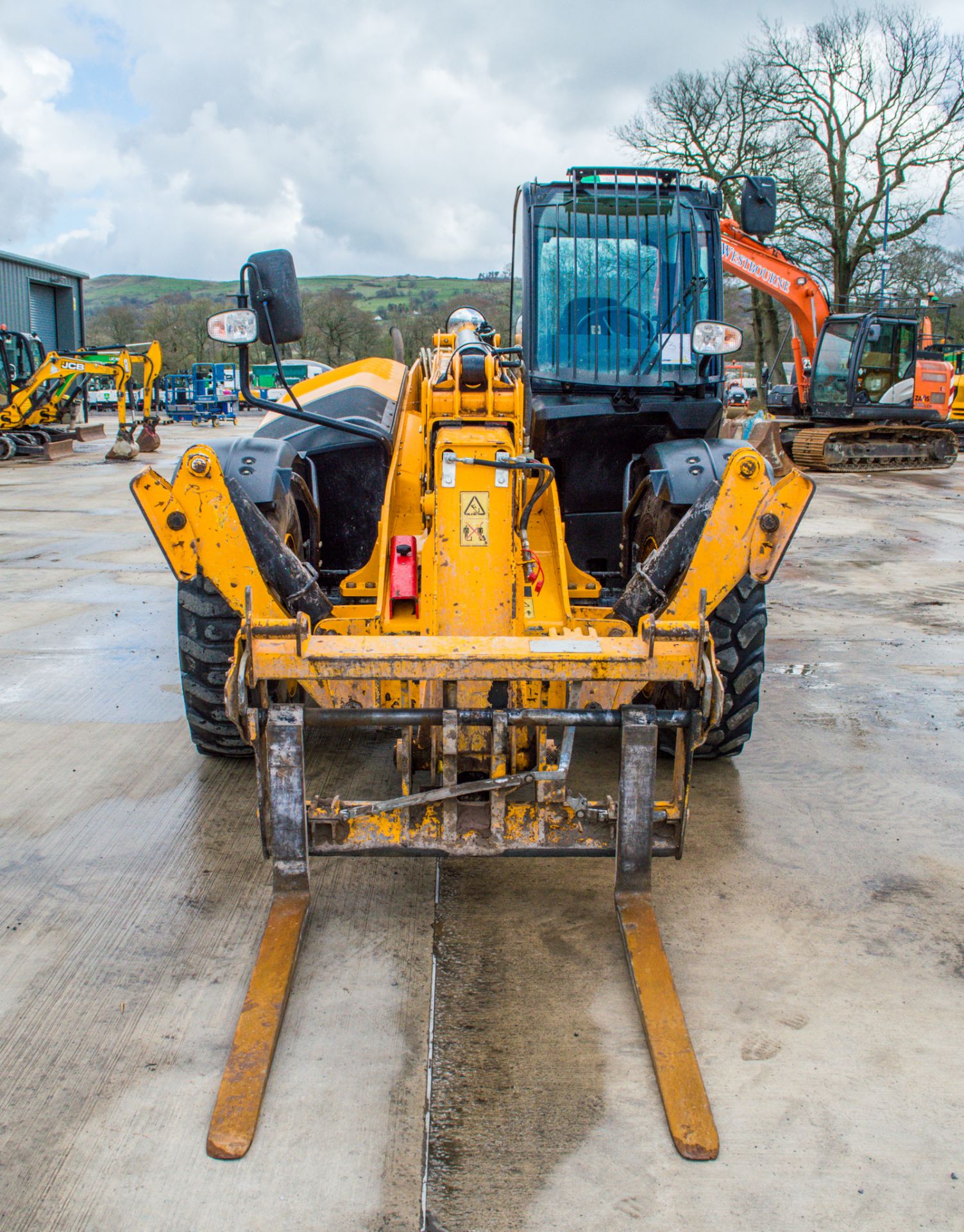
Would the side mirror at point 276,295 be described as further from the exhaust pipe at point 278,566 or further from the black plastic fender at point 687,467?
the black plastic fender at point 687,467

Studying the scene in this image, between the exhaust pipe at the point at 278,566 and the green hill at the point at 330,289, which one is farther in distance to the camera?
the green hill at the point at 330,289

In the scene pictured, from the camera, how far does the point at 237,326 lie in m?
3.06

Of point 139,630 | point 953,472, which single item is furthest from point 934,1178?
point 953,472

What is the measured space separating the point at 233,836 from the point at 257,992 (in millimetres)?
1141

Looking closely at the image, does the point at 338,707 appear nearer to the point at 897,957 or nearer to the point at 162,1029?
the point at 162,1029

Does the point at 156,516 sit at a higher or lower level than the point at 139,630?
higher

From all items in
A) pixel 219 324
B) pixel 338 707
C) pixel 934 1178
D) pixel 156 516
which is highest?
pixel 219 324

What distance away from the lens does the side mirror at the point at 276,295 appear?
305cm

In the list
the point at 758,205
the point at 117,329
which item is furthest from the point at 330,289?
the point at 758,205

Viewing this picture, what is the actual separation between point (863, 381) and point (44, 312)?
2896 centimetres

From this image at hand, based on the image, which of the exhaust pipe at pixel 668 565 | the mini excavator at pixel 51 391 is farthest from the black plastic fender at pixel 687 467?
the mini excavator at pixel 51 391

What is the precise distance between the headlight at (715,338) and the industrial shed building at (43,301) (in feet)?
101

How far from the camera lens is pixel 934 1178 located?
2311 millimetres

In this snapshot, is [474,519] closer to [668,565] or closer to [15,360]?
[668,565]
